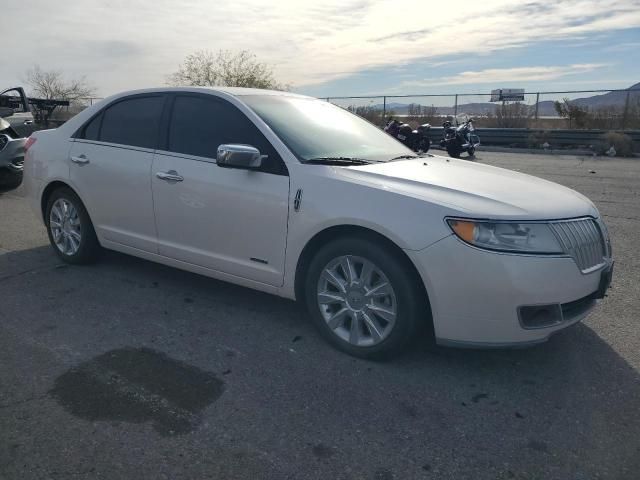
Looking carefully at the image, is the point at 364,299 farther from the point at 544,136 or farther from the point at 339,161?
the point at 544,136

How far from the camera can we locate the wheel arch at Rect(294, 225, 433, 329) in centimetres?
331

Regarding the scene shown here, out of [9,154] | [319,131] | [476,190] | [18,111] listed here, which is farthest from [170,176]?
A: [18,111]

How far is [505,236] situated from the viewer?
10.2 ft

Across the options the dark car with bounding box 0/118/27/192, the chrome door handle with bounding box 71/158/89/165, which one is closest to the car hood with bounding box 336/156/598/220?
the chrome door handle with bounding box 71/158/89/165

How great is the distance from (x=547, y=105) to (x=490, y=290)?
2298 cm

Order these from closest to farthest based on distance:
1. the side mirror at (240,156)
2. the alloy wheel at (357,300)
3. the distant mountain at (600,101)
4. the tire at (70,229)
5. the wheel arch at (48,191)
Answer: the alloy wheel at (357,300)
the side mirror at (240,156)
the tire at (70,229)
the wheel arch at (48,191)
the distant mountain at (600,101)

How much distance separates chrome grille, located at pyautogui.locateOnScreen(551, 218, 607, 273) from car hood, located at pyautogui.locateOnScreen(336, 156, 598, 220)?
0.06 m

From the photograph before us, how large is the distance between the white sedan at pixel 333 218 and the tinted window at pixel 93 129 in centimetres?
1

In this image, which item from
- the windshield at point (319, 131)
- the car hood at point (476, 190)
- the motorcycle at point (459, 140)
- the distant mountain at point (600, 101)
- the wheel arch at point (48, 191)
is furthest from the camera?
the distant mountain at point (600, 101)

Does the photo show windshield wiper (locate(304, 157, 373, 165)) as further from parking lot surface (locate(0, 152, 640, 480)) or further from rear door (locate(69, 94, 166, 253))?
rear door (locate(69, 94, 166, 253))

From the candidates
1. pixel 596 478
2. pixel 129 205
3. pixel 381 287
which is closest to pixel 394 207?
pixel 381 287

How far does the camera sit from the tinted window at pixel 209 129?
4.05 meters

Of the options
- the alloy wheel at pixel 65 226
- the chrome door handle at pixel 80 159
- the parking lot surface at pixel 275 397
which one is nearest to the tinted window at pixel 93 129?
the chrome door handle at pixel 80 159

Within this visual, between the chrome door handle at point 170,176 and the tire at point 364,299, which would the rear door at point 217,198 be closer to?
the chrome door handle at point 170,176
